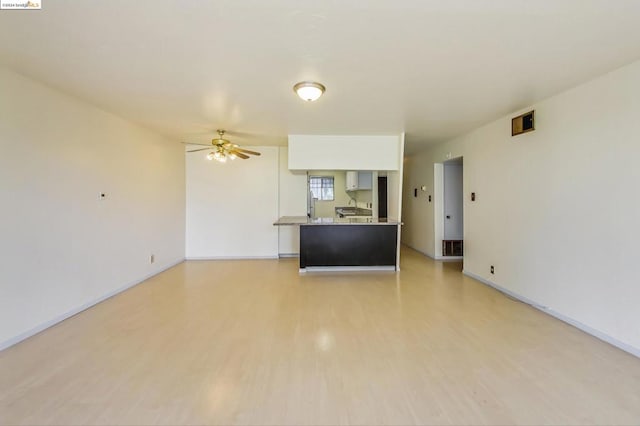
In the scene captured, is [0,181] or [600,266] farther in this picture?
[600,266]

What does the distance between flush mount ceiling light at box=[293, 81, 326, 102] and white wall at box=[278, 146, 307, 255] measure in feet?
11.2

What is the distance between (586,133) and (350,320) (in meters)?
3.00

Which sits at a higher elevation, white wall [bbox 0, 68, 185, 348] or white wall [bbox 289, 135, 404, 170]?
white wall [bbox 289, 135, 404, 170]

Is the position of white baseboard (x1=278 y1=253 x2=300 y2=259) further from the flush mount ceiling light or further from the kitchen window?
the flush mount ceiling light

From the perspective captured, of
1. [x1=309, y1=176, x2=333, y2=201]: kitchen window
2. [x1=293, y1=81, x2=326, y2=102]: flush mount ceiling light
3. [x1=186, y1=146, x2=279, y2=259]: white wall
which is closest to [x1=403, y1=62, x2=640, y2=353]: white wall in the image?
[x1=293, y1=81, x2=326, y2=102]: flush mount ceiling light

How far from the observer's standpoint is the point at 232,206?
6.06m

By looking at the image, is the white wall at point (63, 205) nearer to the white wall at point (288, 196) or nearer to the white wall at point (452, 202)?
the white wall at point (288, 196)

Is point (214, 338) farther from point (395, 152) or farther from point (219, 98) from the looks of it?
point (395, 152)

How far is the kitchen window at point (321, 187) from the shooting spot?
6.05m

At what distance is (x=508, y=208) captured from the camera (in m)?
3.72

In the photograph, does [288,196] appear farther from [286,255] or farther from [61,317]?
[61,317]

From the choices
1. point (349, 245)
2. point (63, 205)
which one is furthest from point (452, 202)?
point (63, 205)

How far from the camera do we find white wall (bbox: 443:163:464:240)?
19.3 ft

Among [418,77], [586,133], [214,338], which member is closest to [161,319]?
[214,338]
